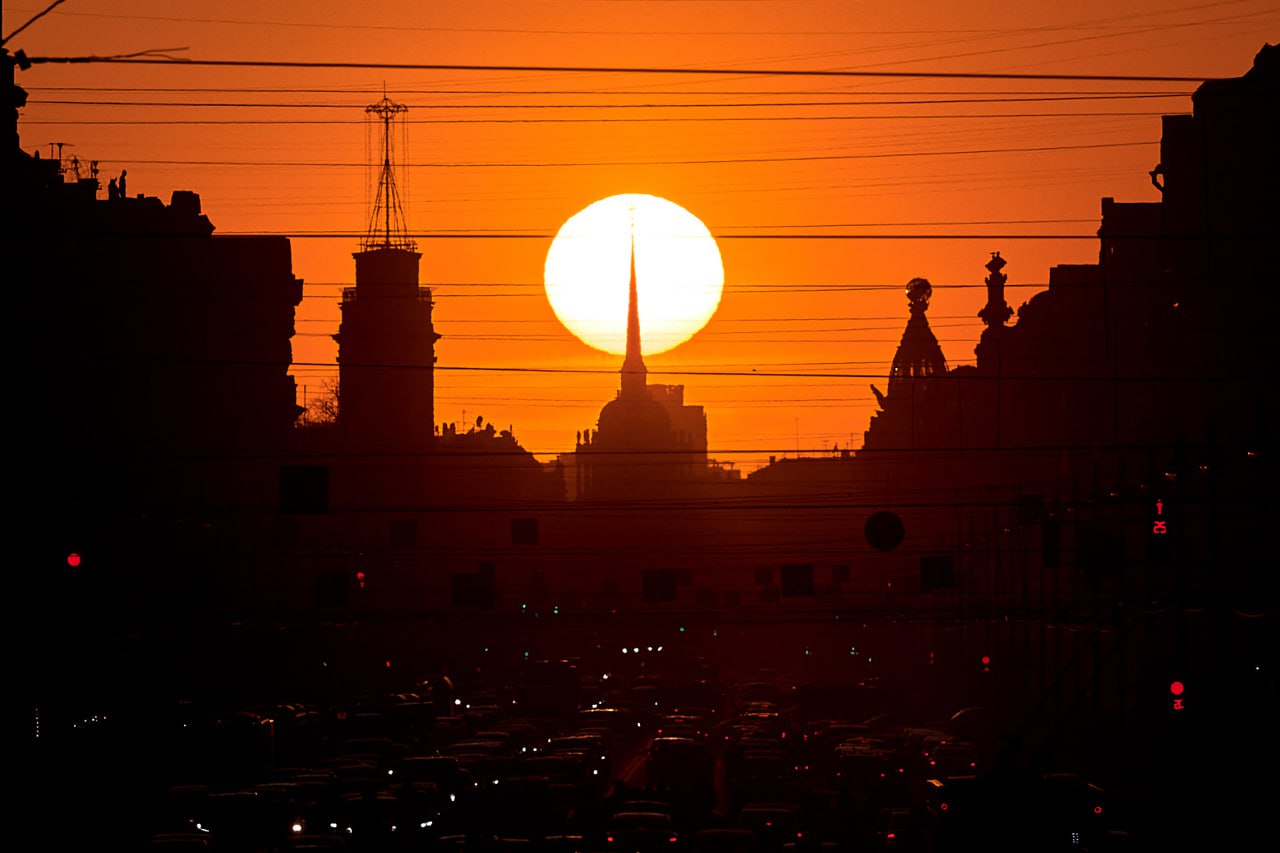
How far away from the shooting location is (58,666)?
48.5 metres

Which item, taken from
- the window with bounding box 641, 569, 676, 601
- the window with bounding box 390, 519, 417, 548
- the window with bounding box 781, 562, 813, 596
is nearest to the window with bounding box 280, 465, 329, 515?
the window with bounding box 641, 569, 676, 601

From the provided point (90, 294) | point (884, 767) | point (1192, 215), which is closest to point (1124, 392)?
point (1192, 215)

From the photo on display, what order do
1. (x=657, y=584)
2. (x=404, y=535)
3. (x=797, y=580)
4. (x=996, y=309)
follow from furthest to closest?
(x=996, y=309)
(x=404, y=535)
(x=797, y=580)
(x=657, y=584)

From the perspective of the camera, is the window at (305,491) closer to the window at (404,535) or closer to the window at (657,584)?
the window at (657,584)

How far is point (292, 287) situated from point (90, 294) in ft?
112

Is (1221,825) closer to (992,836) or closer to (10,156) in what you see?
(992,836)

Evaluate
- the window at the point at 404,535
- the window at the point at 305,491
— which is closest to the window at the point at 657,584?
the window at the point at 404,535

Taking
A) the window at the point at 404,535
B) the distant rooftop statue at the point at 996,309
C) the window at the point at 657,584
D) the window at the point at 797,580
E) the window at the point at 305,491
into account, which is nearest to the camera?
the window at the point at 305,491

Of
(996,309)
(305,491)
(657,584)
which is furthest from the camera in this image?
(996,309)

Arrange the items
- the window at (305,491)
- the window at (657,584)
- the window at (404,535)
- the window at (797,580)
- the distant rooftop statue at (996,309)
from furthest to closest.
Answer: the distant rooftop statue at (996,309) → the window at (404,535) → the window at (797,580) → the window at (657,584) → the window at (305,491)

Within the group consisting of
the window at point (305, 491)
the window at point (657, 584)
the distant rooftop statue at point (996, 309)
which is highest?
the distant rooftop statue at point (996, 309)

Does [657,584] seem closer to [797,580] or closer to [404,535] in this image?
[797,580]

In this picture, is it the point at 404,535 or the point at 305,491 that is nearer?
the point at 305,491

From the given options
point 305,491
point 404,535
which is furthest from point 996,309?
point 305,491
